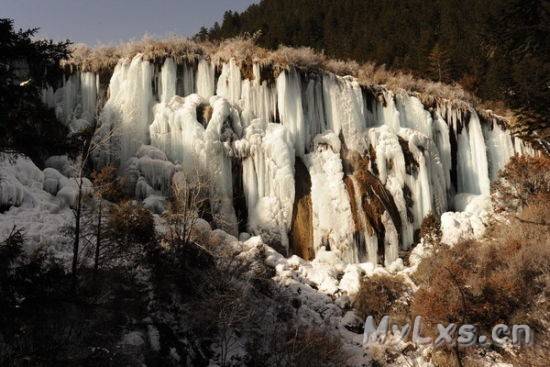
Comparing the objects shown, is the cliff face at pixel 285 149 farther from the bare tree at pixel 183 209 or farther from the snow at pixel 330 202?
the bare tree at pixel 183 209

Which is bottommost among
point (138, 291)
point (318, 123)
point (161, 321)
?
point (161, 321)

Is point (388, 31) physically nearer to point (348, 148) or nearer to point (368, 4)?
point (368, 4)

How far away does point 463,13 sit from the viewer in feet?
129

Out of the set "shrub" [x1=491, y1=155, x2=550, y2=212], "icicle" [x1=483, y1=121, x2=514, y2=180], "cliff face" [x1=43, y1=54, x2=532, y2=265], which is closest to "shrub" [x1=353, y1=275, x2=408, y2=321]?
"cliff face" [x1=43, y1=54, x2=532, y2=265]

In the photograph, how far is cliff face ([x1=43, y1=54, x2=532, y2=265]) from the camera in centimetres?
1933

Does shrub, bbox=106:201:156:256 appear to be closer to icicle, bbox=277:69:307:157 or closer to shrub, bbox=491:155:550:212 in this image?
icicle, bbox=277:69:307:157

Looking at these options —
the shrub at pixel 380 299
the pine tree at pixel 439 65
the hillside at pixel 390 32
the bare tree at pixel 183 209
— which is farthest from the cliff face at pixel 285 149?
the pine tree at pixel 439 65

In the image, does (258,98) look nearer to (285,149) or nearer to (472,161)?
(285,149)

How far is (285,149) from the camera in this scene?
20.2m

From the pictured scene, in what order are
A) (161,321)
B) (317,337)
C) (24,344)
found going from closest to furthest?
(24,344)
(161,321)
(317,337)

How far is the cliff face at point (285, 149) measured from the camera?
19328mm

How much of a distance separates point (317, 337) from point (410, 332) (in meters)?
3.75

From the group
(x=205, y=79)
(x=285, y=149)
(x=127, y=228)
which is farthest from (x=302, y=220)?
(x=205, y=79)

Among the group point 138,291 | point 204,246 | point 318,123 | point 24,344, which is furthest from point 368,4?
point 24,344
